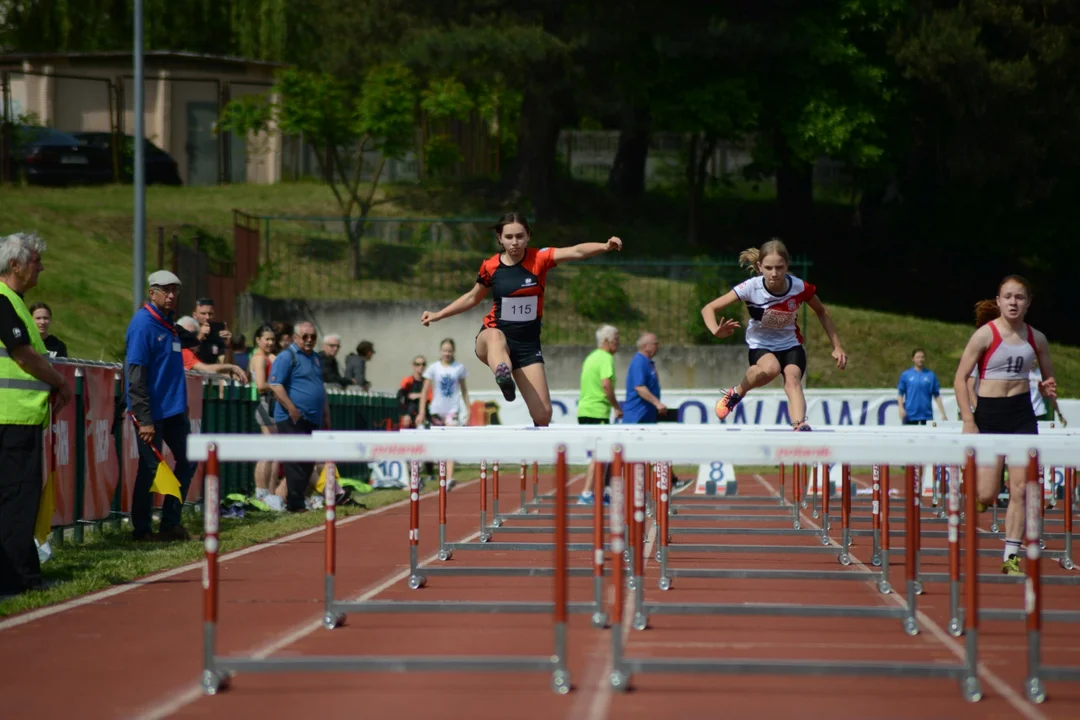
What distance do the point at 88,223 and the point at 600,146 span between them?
870 inches

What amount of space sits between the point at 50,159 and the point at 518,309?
32689 mm

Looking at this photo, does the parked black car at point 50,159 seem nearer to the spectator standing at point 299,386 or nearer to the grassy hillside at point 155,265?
the grassy hillside at point 155,265

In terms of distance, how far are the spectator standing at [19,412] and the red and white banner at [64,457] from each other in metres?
2.05

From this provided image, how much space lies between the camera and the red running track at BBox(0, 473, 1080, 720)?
20.7ft

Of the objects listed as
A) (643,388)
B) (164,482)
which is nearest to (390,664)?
(164,482)

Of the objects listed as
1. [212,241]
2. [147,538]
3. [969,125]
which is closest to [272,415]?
[147,538]

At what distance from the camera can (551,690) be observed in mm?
6641

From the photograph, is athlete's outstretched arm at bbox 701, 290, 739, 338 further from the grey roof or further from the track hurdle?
the grey roof

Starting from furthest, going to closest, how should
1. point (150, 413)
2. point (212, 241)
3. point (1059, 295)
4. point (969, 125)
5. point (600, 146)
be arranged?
1. point (600, 146)
2. point (1059, 295)
3. point (969, 125)
4. point (212, 241)
5. point (150, 413)

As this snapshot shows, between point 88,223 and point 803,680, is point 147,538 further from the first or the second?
point 88,223

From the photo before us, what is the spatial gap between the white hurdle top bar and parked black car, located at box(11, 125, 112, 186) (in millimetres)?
36271

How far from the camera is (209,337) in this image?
17312mm

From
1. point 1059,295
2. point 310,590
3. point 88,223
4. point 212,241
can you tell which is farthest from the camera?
point 1059,295

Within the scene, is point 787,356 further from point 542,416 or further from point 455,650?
point 455,650
